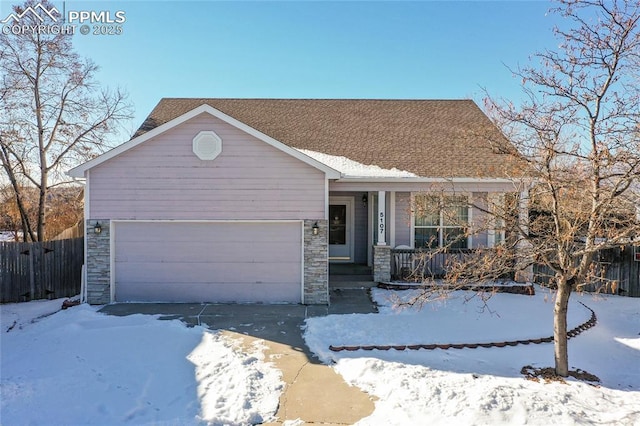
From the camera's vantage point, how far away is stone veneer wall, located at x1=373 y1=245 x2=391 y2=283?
1002 cm

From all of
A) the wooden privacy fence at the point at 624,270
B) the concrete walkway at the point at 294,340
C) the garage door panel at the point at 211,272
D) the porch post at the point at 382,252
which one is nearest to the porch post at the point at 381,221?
the porch post at the point at 382,252

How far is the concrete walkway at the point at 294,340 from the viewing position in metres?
4.38

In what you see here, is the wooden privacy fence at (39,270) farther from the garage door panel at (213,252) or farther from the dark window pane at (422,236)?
the dark window pane at (422,236)

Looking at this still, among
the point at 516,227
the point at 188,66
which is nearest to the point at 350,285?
the point at 516,227

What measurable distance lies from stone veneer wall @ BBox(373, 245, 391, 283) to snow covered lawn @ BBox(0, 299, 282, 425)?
472 cm

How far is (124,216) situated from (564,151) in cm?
876

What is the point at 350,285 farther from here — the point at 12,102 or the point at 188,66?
the point at 12,102

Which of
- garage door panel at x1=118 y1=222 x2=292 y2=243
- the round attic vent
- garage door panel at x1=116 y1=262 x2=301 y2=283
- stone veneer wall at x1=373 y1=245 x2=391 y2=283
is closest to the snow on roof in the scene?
stone veneer wall at x1=373 y1=245 x2=391 y2=283

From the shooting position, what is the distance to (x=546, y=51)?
5.28 meters

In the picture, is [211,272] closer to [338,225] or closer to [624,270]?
[338,225]

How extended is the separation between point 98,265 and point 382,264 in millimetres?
7013

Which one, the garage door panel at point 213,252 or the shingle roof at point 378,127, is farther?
the shingle roof at point 378,127

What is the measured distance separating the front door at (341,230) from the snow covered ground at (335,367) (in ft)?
15.2

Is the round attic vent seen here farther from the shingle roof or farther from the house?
the shingle roof
